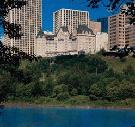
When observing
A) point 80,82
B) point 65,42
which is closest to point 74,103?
point 80,82

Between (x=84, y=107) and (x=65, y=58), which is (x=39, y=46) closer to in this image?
(x=65, y=58)

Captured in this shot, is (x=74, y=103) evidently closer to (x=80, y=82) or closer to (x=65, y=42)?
(x=80, y=82)

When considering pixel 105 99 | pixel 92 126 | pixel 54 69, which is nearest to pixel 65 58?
pixel 54 69

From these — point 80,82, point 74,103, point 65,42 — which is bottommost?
point 74,103

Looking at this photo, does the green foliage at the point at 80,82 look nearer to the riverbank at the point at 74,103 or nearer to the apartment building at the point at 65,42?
the riverbank at the point at 74,103

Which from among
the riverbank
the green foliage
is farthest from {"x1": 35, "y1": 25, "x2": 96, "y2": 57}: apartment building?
the riverbank

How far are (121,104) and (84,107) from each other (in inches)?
318

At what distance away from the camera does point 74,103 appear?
3979 inches

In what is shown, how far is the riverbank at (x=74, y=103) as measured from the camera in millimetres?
98438

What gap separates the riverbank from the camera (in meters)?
98.4

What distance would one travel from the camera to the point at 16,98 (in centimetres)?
10475

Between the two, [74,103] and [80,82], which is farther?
[80,82]

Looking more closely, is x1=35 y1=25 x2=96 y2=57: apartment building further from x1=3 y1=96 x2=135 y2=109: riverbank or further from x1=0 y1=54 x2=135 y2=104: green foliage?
x1=3 y1=96 x2=135 y2=109: riverbank

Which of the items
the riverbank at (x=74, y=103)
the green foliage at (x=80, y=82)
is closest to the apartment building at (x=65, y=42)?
the green foliage at (x=80, y=82)
